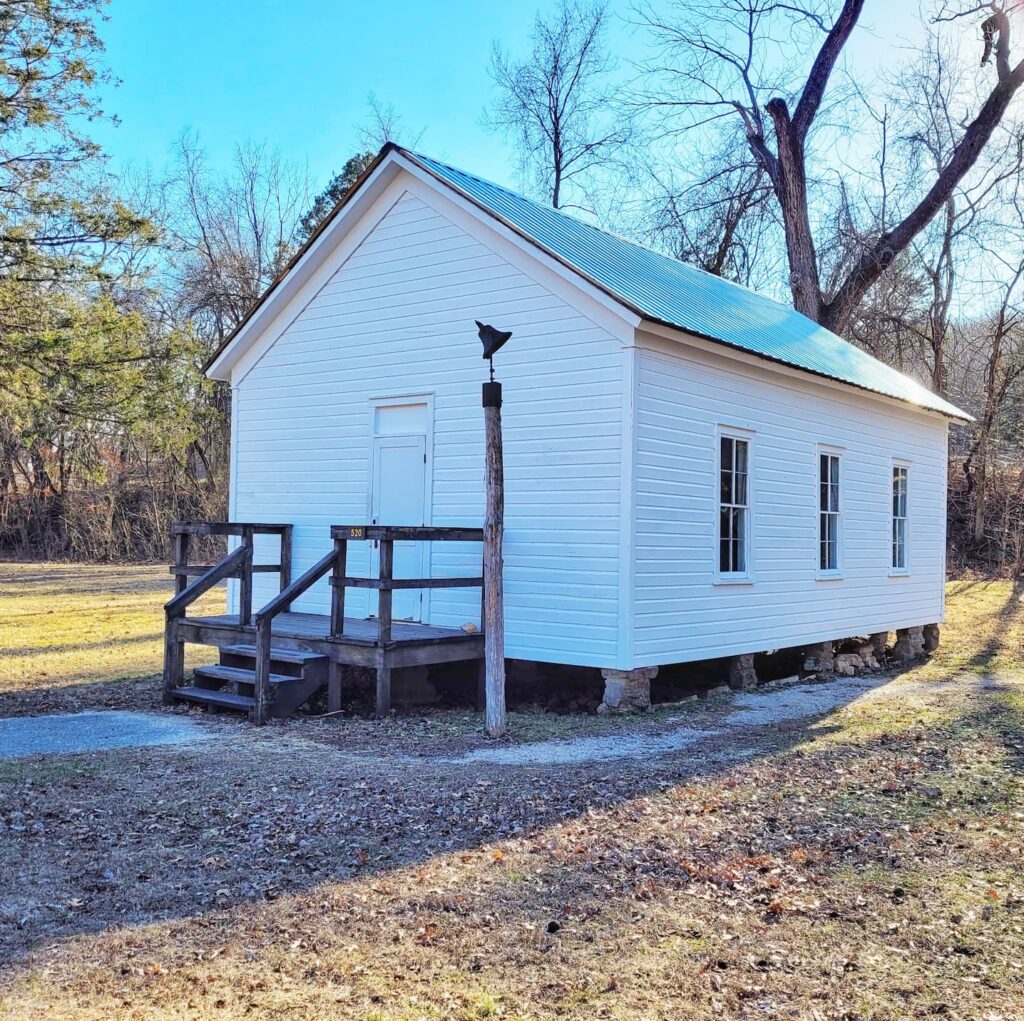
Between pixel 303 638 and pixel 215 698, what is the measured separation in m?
1.00

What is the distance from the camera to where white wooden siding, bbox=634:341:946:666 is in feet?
34.3

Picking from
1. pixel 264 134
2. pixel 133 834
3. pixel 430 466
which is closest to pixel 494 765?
pixel 133 834

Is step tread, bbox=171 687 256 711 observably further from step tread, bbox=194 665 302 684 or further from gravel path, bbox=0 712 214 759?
gravel path, bbox=0 712 214 759

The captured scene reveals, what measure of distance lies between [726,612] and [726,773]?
161 inches

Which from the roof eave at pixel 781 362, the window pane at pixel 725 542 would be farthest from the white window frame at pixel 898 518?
the window pane at pixel 725 542

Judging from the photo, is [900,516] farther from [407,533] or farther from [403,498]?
[407,533]

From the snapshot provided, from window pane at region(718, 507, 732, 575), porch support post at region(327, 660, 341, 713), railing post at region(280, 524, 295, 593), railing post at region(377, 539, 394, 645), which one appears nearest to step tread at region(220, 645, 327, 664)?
porch support post at region(327, 660, 341, 713)

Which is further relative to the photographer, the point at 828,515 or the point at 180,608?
the point at 828,515

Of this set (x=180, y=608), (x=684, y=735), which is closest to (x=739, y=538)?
(x=684, y=735)

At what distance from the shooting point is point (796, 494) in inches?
516

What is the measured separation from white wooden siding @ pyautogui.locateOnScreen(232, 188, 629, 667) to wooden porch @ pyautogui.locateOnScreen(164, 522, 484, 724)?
2.46 ft

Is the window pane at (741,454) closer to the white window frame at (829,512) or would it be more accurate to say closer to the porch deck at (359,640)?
the white window frame at (829,512)

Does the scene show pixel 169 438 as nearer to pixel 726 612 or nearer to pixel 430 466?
pixel 430 466

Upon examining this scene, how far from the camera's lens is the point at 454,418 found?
11398mm
